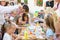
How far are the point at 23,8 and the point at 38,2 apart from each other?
0.10 m

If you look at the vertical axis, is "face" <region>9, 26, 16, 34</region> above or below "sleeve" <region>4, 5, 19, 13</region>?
below

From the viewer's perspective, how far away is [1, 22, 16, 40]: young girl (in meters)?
1.20

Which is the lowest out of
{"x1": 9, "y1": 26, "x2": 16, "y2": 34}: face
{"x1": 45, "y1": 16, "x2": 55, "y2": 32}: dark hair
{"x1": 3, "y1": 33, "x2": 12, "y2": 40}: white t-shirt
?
{"x1": 3, "y1": 33, "x2": 12, "y2": 40}: white t-shirt

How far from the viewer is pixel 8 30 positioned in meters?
1.21

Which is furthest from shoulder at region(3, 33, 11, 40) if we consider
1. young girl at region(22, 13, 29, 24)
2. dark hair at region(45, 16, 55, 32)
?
dark hair at region(45, 16, 55, 32)

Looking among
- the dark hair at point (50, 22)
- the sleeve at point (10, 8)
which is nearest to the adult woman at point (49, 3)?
the dark hair at point (50, 22)

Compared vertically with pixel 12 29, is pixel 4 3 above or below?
above

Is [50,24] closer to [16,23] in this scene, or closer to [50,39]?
[50,39]

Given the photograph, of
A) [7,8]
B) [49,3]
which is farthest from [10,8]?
[49,3]

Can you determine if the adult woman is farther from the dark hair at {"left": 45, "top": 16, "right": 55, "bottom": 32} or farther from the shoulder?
the shoulder

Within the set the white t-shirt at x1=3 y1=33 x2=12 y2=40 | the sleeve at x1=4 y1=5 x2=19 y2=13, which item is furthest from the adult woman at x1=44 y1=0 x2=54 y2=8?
the white t-shirt at x1=3 y1=33 x2=12 y2=40

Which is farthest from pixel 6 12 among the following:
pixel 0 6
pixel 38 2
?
pixel 38 2

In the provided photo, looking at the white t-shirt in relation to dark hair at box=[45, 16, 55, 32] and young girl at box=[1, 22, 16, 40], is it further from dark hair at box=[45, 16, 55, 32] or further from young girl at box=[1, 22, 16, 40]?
dark hair at box=[45, 16, 55, 32]

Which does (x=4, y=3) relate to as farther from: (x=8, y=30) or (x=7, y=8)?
(x=8, y=30)
